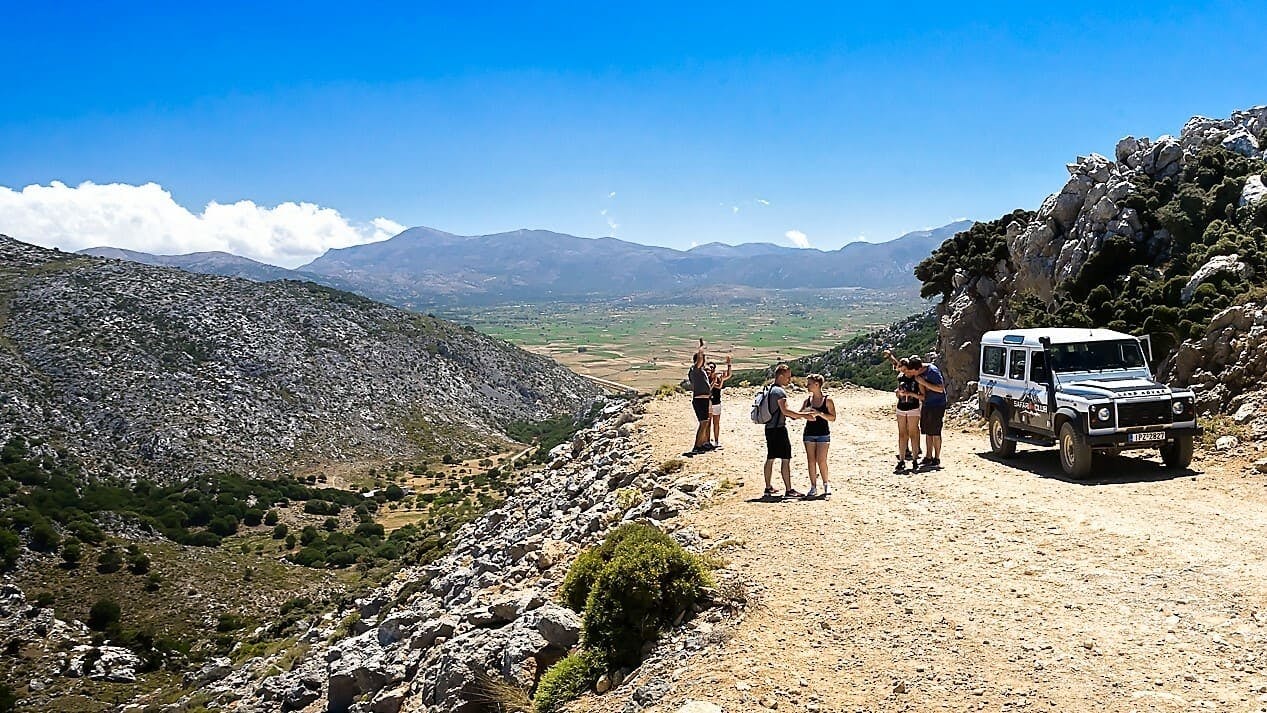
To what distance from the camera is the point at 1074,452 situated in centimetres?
1430

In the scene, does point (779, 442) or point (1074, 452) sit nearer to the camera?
point (779, 442)

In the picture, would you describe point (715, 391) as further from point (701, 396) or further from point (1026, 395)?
point (1026, 395)

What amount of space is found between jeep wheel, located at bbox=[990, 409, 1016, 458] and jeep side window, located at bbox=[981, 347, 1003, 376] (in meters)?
0.89

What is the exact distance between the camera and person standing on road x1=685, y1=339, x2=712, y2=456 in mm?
18641

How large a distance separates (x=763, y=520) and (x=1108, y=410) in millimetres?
6600

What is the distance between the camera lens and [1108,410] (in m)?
14.0

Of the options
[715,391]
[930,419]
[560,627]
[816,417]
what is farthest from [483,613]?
[930,419]

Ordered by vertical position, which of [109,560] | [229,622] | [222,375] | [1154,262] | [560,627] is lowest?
[229,622]

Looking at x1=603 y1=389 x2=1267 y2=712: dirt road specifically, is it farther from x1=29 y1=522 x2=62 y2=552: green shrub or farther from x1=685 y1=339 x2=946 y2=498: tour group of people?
x1=29 y1=522 x2=62 y2=552: green shrub

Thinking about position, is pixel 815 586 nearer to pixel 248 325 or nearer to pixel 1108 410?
pixel 1108 410

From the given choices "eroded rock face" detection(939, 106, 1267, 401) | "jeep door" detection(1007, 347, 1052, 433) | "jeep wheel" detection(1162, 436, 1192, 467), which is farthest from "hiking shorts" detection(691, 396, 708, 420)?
"eroded rock face" detection(939, 106, 1267, 401)

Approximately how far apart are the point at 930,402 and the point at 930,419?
1.20 feet

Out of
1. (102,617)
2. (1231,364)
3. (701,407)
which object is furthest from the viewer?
(102,617)

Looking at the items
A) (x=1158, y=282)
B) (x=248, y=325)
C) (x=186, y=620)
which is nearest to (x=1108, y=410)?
(x=1158, y=282)
